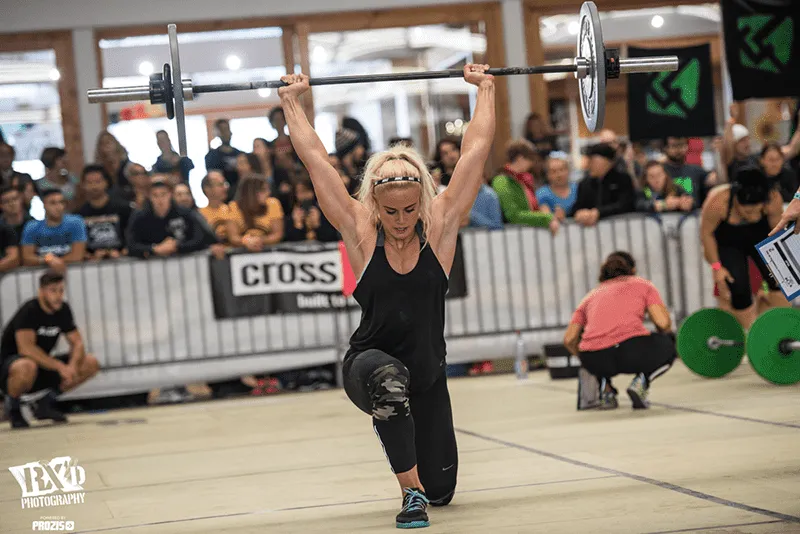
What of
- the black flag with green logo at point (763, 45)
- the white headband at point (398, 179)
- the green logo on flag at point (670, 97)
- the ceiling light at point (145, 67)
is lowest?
the white headband at point (398, 179)

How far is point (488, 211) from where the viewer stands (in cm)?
1145

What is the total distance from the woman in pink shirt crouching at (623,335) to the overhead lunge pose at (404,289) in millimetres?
3130

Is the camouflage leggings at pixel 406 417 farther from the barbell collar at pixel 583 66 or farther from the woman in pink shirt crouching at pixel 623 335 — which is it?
the woman in pink shirt crouching at pixel 623 335

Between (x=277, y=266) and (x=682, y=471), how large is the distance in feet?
20.7

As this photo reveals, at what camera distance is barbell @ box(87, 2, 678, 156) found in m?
5.14

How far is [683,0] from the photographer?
1493cm

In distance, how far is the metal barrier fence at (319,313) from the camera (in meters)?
10.9

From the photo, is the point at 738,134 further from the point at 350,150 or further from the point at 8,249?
the point at 8,249

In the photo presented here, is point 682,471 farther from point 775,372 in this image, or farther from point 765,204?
point 765,204

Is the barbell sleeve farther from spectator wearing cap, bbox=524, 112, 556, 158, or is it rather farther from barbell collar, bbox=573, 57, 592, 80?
spectator wearing cap, bbox=524, 112, 556, 158

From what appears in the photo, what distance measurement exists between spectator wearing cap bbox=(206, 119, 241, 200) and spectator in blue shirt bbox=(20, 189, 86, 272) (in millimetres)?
2021

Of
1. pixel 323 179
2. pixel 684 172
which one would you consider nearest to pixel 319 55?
pixel 684 172

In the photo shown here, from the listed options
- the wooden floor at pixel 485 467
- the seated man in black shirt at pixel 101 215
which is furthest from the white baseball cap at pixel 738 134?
the seated man in black shirt at pixel 101 215

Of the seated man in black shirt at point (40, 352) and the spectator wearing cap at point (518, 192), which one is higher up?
the spectator wearing cap at point (518, 192)
